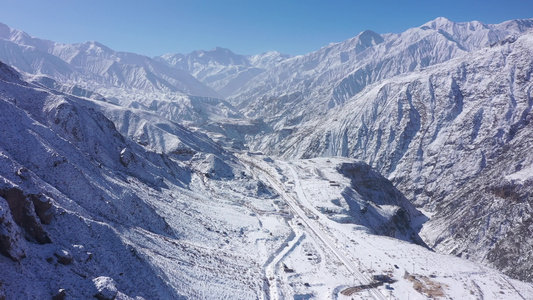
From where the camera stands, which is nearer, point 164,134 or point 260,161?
point 164,134

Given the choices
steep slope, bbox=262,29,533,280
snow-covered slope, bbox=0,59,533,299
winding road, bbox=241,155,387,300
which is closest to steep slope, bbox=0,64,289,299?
snow-covered slope, bbox=0,59,533,299

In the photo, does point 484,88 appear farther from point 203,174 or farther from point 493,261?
point 203,174

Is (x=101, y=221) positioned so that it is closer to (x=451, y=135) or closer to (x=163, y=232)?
(x=163, y=232)

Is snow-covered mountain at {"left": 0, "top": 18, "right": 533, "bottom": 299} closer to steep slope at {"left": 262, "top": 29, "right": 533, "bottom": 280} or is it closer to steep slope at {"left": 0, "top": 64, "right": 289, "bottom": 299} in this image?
steep slope at {"left": 0, "top": 64, "right": 289, "bottom": 299}

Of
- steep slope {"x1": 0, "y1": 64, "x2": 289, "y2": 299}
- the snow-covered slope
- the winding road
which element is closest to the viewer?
steep slope {"x1": 0, "y1": 64, "x2": 289, "y2": 299}

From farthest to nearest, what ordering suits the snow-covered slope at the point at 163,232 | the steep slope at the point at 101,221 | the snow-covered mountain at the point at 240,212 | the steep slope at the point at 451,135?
the steep slope at the point at 451,135 < the snow-covered mountain at the point at 240,212 < the snow-covered slope at the point at 163,232 < the steep slope at the point at 101,221

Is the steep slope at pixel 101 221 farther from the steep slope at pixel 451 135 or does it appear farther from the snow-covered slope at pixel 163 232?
the steep slope at pixel 451 135

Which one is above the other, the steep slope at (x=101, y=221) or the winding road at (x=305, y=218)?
the steep slope at (x=101, y=221)

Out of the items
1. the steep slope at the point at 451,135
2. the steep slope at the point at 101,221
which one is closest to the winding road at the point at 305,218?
the steep slope at the point at 101,221

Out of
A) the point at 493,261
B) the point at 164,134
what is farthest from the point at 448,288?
the point at 164,134

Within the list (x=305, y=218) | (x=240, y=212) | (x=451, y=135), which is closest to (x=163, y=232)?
(x=240, y=212)

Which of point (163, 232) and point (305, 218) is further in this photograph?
point (305, 218)
